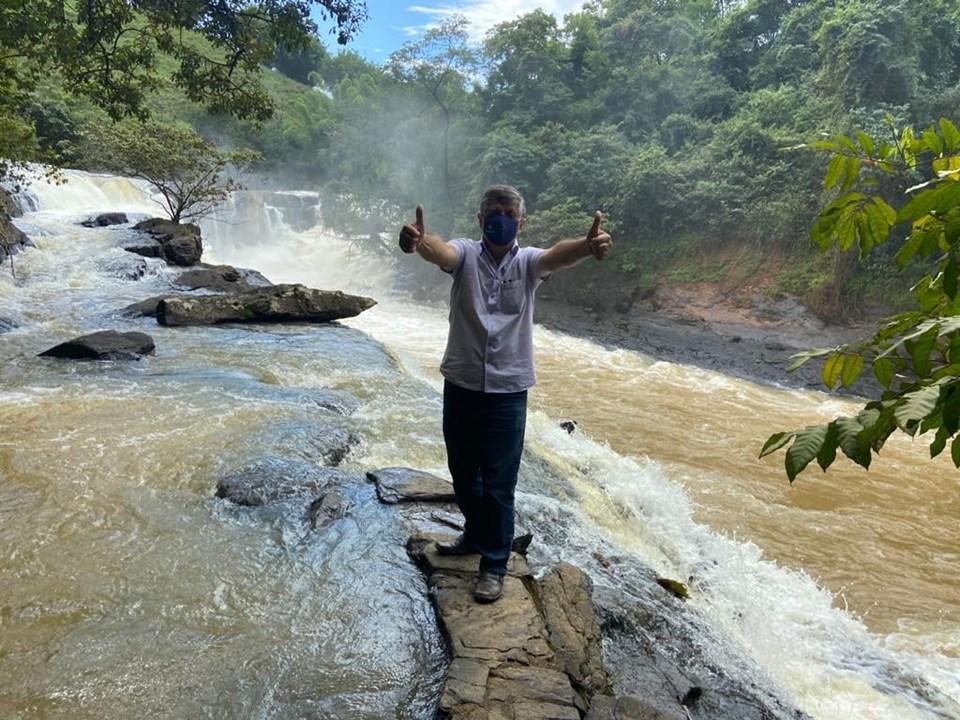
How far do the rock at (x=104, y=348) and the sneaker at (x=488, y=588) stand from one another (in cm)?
554

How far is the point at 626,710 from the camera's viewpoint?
92.4 inches

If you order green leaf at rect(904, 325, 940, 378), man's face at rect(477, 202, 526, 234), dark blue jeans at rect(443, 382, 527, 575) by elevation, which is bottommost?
dark blue jeans at rect(443, 382, 527, 575)

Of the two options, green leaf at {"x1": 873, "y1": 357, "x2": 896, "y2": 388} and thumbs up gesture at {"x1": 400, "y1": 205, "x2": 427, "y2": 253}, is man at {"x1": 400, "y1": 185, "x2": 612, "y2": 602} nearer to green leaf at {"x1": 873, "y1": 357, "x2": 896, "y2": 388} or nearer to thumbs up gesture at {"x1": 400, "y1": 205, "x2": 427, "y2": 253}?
thumbs up gesture at {"x1": 400, "y1": 205, "x2": 427, "y2": 253}

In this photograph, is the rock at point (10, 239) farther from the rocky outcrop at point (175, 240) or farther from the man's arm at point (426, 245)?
the man's arm at point (426, 245)

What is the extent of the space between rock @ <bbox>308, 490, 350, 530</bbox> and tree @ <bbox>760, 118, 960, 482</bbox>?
285 cm

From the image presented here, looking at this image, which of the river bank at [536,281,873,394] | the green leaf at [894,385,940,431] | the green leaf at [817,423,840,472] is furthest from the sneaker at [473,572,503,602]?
the river bank at [536,281,873,394]

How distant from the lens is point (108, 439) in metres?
4.61

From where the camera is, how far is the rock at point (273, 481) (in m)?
3.82

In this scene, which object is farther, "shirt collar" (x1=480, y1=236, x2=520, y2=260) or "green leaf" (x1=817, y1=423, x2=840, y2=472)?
"shirt collar" (x1=480, y1=236, x2=520, y2=260)

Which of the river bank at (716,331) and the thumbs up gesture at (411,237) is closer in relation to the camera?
the thumbs up gesture at (411,237)

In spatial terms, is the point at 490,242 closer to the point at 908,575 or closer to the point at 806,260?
the point at 908,575

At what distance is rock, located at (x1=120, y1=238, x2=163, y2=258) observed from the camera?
13.2m

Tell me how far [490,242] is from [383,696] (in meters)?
1.76

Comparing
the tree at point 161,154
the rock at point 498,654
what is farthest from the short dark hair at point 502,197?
the tree at point 161,154
